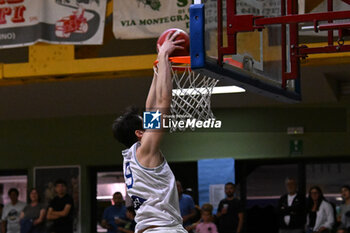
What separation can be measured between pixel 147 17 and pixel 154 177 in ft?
19.4

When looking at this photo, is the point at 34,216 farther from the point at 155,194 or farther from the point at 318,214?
the point at 155,194

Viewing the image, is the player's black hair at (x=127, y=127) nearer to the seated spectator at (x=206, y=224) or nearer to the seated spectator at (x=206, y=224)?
the seated spectator at (x=206, y=224)

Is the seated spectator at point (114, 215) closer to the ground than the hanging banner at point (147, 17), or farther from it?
closer to the ground

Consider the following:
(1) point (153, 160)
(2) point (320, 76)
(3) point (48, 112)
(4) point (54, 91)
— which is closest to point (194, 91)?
(1) point (153, 160)

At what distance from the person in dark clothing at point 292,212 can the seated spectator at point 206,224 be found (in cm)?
110

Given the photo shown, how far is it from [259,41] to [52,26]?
17.5ft

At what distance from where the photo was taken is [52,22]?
452 inches

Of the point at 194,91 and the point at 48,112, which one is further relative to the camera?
the point at 48,112

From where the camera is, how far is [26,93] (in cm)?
1377

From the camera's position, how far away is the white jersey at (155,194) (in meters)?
5.37

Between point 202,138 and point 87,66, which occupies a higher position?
point 87,66

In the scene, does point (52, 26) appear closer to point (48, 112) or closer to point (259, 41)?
point (48, 112)

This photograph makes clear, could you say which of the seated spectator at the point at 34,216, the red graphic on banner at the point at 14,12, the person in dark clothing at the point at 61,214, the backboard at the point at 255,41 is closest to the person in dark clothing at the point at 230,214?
the person in dark clothing at the point at 61,214

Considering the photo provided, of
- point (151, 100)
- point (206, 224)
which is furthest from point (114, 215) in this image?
point (151, 100)
